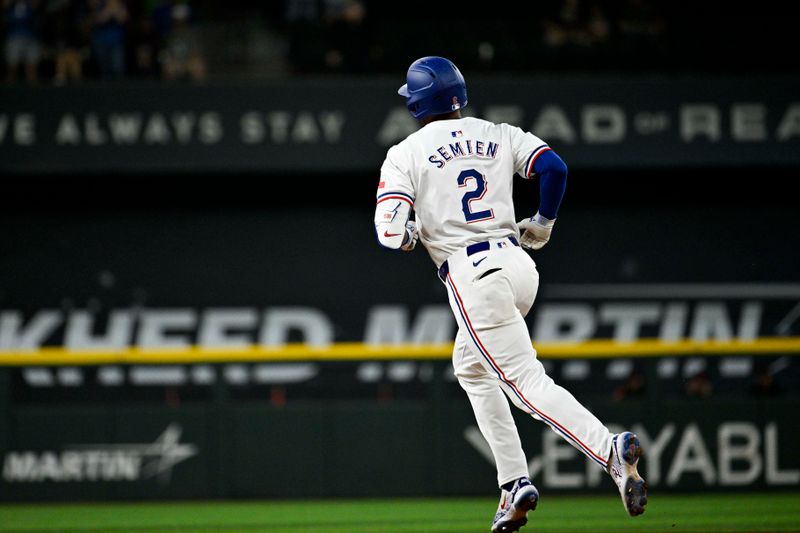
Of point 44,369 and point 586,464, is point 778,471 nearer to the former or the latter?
point 586,464

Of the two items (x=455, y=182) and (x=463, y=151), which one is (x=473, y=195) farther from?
(x=463, y=151)

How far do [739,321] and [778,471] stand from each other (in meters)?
4.80

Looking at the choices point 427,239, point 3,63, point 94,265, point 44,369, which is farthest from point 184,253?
point 427,239

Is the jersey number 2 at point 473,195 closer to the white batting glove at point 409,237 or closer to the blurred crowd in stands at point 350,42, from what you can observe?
the white batting glove at point 409,237

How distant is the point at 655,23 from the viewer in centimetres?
1250

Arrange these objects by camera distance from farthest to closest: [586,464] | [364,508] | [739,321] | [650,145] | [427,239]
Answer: [739,321] < [650,145] < [586,464] < [364,508] < [427,239]

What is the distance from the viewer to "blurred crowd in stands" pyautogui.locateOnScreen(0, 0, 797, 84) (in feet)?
40.2

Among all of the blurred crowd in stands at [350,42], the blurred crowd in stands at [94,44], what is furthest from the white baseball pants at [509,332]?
the blurred crowd in stands at [94,44]

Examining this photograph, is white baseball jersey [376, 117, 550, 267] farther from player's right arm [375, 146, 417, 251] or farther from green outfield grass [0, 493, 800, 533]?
green outfield grass [0, 493, 800, 533]

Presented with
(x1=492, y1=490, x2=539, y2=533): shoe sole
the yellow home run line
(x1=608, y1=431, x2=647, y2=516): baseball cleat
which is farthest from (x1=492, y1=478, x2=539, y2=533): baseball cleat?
the yellow home run line

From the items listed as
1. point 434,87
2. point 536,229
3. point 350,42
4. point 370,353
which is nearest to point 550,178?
point 536,229

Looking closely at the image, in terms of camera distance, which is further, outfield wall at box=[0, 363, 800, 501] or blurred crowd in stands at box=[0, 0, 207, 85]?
blurred crowd in stands at box=[0, 0, 207, 85]

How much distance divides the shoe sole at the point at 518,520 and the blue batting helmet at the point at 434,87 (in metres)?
1.71

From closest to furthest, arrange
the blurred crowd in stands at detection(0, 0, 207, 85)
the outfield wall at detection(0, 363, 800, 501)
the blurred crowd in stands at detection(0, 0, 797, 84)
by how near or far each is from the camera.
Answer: the outfield wall at detection(0, 363, 800, 501) < the blurred crowd in stands at detection(0, 0, 207, 85) < the blurred crowd in stands at detection(0, 0, 797, 84)
